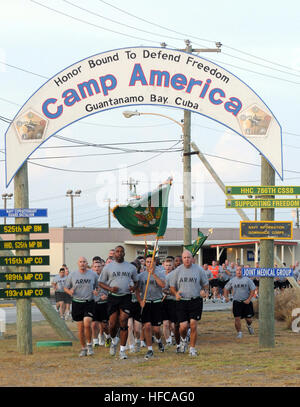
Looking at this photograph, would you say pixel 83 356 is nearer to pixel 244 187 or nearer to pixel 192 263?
pixel 192 263

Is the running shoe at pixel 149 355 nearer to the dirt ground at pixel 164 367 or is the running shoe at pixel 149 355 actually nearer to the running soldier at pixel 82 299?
the dirt ground at pixel 164 367

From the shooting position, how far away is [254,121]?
49.9 ft

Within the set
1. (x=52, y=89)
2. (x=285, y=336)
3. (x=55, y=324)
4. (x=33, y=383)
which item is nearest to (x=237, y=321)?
(x=285, y=336)

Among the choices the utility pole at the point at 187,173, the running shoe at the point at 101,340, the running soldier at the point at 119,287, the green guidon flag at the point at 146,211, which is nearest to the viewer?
the running soldier at the point at 119,287

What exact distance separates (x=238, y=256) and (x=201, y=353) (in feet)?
141

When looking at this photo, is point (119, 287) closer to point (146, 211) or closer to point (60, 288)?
point (146, 211)

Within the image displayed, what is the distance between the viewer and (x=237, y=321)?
1831 cm

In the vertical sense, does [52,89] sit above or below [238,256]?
above

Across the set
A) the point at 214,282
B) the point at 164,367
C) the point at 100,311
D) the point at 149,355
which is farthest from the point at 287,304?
the point at 214,282

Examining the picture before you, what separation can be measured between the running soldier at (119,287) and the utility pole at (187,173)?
9979 millimetres

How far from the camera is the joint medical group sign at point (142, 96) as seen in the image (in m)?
15.0

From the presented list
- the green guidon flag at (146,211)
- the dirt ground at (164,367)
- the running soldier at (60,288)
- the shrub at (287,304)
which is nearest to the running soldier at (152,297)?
the dirt ground at (164,367)
